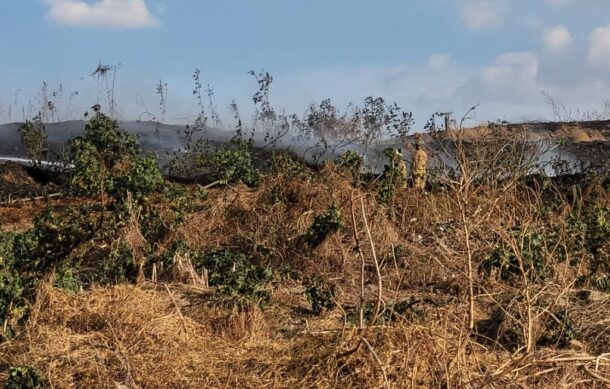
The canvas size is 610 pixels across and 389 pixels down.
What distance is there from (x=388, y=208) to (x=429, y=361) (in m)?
4.90

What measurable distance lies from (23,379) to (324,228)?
423 cm

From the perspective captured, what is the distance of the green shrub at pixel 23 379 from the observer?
3924mm

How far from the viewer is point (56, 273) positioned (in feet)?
19.1

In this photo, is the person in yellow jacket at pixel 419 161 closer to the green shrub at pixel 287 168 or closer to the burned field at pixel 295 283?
the burned field at pixel 295 283

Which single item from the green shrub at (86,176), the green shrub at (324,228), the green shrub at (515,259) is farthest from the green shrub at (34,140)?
the green shrub at (515,259)

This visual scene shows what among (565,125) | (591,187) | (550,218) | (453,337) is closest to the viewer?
(453,337)

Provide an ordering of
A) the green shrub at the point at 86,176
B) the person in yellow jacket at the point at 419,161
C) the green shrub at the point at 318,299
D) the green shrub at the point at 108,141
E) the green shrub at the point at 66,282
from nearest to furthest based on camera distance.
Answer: the green shrub at the point at 66,282 < the green shrub at the point at 318,299 < the green shrub at the point at 86,176 < the person in yellow jacket at the point at 419,161 < the green shrub at the point at 108,141

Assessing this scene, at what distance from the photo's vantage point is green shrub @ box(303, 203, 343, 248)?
25.6 ft

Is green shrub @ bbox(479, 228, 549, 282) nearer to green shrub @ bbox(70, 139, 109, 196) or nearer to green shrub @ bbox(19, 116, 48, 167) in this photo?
green shrub @ bbox(70, 139, 109, 196)

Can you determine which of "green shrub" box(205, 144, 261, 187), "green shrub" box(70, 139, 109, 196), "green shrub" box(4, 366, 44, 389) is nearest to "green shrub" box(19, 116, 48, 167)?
"green shrub" box(70, 139, 109, 196)

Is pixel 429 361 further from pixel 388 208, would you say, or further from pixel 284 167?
pixel 284 167

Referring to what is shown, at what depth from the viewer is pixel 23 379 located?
395 centimetres

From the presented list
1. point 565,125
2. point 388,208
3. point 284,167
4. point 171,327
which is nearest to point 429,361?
point 171,327

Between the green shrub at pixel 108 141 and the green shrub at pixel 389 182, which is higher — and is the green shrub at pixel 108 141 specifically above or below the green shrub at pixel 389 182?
above
